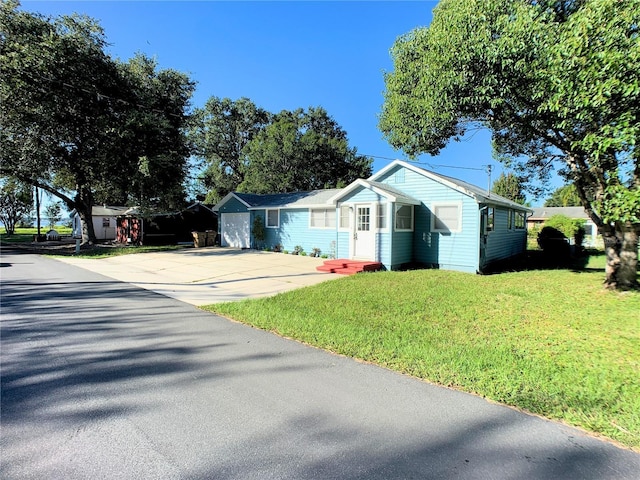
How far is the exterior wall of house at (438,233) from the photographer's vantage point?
11367mm

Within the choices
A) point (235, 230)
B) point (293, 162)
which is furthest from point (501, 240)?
point (293, 162)

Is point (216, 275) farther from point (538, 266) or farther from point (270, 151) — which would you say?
point (270, 151)

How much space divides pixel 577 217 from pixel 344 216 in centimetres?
2747

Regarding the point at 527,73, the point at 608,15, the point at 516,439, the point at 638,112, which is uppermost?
the point at 608,15

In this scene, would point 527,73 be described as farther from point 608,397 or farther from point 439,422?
point 439,422

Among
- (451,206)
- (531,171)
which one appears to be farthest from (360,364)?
(531,171)

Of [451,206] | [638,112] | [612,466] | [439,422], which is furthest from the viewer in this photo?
[451,206]

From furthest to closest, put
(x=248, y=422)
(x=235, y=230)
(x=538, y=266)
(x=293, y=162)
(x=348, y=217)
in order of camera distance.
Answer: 1. (x=293, y=162)
2. (x=235, y=230)
3. (x=538, y=266)
4. (x=348, y=217)
5. (x=248, y=422)

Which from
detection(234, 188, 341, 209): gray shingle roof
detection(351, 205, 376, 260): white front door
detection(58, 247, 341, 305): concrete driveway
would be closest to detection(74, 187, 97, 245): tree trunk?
detection(58, 247, 341, 305): concrete driveway

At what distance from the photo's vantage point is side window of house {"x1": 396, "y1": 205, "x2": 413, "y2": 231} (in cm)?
A: 1200

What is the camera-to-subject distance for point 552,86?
6.38 meters

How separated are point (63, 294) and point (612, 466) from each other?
379 inches

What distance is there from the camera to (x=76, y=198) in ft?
67.8

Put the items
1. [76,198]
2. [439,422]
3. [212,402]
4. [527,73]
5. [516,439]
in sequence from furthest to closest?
[76,198]
[527,73]
[212,402]
[439,422]
[516,439]
